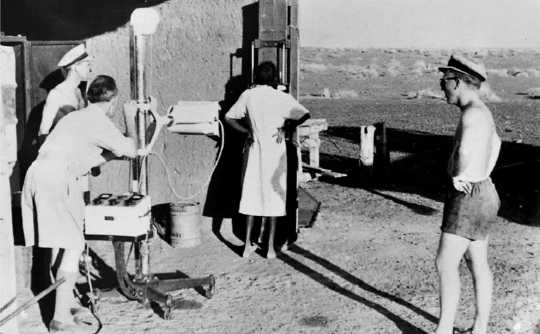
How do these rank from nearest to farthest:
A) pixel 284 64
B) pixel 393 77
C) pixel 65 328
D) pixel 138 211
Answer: pixel 65 328, pixel 138 211, pixel 284 64, pixel 393 77

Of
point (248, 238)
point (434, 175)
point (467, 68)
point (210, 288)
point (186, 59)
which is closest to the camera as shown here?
point (467, 68)

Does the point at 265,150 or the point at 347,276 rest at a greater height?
the point at 265,150

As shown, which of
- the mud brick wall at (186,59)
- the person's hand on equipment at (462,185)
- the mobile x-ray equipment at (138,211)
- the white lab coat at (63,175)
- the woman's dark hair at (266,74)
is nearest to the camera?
the person's hand on equipment at (462,185)

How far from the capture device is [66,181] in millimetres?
5652

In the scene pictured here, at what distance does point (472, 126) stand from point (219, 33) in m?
4.20

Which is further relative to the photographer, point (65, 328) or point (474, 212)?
point (65, 328)

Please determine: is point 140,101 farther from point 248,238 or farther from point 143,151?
point 248,238

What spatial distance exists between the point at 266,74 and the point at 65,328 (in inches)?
137

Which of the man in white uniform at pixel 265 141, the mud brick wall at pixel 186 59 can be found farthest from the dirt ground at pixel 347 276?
the mud brick wall at pixel 186 59

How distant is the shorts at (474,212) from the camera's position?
5.25 meters

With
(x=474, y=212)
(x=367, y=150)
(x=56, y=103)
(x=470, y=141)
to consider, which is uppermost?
(x=56, y=103)

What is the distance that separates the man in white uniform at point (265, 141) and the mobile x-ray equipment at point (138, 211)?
4.48ft

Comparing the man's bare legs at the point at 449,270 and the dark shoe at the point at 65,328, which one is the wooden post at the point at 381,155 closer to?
the man's bare legs at the point at 449,270

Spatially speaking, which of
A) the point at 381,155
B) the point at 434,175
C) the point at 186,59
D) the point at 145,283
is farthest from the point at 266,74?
the point at 434,175
